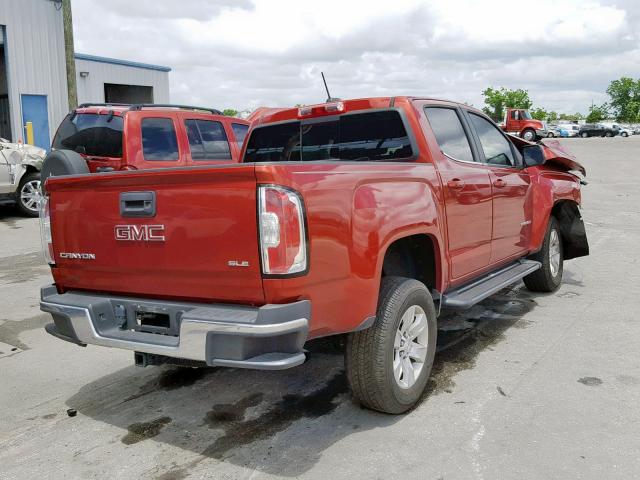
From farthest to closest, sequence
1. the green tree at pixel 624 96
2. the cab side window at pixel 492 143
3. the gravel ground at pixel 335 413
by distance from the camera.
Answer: the green tree at pixel 624 96 → the cab side window at pixel 492 143 → the gravel ground at pixel 335 413

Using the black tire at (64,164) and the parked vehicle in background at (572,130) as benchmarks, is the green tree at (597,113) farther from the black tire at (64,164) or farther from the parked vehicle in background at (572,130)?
the black tire at (64,164)

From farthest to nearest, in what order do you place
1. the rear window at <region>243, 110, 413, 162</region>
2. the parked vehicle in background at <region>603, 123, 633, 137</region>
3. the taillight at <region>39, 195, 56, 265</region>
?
the parked vehicle in background at <region>603, 123, 633, 137</region> < the rear window at <region>243, 110, 413, 162</region> < the taillight at <region>39, 195, 56, 265</region>

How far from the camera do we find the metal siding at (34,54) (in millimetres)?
19234

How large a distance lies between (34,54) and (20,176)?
9732 mm

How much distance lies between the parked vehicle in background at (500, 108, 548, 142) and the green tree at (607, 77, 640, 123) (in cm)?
8051

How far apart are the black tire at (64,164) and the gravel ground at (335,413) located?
2.45 m

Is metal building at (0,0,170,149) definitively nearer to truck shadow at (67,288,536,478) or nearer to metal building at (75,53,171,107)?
metal building at (75,53,171,107)

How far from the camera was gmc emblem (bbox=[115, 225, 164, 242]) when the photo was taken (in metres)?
3.19

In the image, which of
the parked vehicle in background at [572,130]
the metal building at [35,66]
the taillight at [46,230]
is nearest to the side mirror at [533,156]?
the taillight at [46,230]

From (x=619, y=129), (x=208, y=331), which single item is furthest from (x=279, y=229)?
(x=619, y=129)

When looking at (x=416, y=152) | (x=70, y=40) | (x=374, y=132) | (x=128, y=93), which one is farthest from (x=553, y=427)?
(x=128, y=93)

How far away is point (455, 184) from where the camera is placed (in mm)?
4305

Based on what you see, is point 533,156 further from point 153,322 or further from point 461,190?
point 153,322

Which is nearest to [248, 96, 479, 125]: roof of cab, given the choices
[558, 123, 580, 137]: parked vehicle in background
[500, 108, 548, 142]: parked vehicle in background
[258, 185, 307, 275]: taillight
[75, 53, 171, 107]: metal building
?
[258, 185, 307, 275]: taillight
